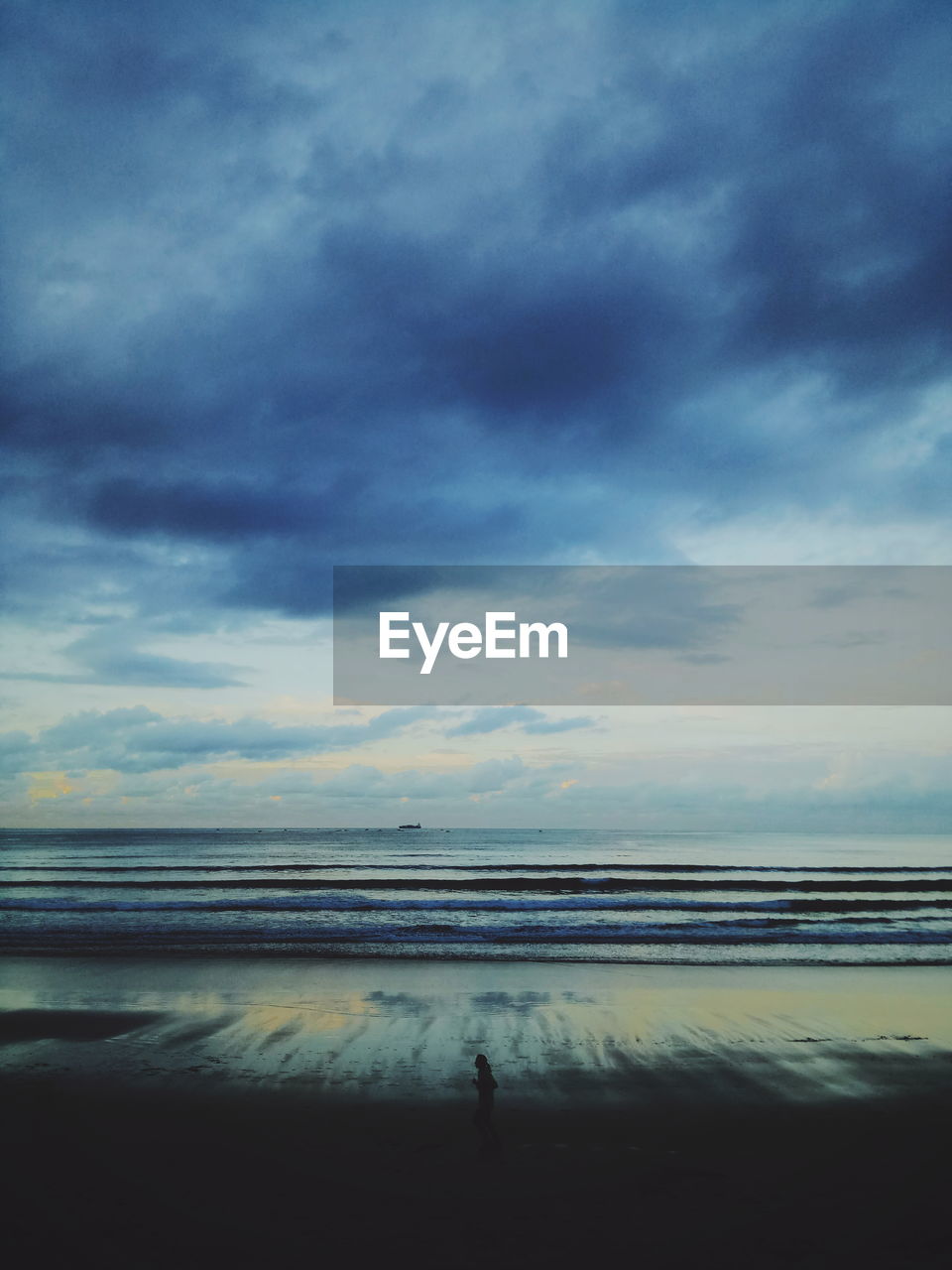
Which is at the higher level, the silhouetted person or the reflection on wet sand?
the silhouetted person

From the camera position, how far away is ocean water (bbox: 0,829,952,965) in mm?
25344

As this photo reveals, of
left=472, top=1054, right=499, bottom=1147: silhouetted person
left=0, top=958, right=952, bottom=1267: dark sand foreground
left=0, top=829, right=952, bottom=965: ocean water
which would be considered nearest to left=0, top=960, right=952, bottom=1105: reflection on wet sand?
left=0, top=958, right=952, bottom=1267: dark sand foreground

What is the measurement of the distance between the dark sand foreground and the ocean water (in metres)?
6.49

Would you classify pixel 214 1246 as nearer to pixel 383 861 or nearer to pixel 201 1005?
pixel 201 1005

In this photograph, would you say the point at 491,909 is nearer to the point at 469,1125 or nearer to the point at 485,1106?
the point at 469,1125

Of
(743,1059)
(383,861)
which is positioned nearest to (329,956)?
(743,1059)

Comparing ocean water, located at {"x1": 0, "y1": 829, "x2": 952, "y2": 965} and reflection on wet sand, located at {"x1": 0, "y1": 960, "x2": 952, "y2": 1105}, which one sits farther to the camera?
ocean water, located at {"x1": 0, "y1": 829, "x2": 952, "y2": 965}

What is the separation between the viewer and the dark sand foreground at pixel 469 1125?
800 cm

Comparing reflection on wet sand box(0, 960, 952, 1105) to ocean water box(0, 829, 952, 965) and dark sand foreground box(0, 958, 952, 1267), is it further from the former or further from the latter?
ocean water box(0, 829, 952, 965)

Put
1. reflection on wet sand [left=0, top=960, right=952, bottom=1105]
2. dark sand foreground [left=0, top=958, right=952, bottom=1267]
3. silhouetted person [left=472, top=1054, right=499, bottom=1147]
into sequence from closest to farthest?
dark sand foreground [left=0, top=958, right=952, bottom=1267] → silhouetted person [left=472, top=1054, right=499, bottom=1147] → reflection on wet sand [left=0, top=960, right=952, bottom=1105]

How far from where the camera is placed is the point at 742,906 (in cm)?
3669

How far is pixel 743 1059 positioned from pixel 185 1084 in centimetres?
986

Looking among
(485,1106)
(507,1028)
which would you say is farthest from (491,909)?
(485,1106)

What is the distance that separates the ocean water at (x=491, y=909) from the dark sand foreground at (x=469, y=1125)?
649 centimetres
